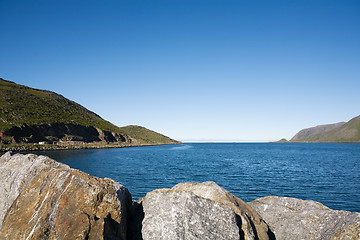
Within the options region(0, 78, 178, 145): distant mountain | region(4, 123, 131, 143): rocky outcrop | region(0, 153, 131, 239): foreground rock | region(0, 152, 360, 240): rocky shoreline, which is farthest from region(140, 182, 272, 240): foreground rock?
region(4, 123, 131, 143): rocky outcrop

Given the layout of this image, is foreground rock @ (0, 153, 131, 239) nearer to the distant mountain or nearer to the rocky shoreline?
the rocky shoreline

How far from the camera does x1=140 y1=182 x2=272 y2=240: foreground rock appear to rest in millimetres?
8688

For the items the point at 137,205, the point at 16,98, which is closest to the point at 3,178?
the point at 137,205

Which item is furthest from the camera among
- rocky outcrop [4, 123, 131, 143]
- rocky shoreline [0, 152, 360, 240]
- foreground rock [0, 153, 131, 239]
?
rocky outcrop [4, 123, 131, 143]

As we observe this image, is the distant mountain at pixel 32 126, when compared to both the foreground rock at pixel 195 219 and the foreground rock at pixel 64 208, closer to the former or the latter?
the foreground rock at pixel 64 208

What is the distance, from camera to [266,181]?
42.2m

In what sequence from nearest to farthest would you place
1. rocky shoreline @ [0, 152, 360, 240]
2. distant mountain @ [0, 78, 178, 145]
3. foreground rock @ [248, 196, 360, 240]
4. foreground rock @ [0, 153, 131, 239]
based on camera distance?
foreground rock @ [0, 153, 131, 239]
rocky shoreline @ [0, 152, 360, 240]
foreground rock @ [248, 196, 360, 240]
distant mountain @ [0, 78, 178, 145]

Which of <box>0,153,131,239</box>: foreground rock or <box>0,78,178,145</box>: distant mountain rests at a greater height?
<box>0,78,178,145</box>: distant mountain

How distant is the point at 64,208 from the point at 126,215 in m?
2.47

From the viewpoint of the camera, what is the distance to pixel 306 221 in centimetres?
1088

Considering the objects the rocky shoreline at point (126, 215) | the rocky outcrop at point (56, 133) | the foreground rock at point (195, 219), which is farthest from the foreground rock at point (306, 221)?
the rocky outcrop at point (56, 133)

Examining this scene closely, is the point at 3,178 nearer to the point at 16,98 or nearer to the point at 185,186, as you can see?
the point at 185,186

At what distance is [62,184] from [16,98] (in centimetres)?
18500

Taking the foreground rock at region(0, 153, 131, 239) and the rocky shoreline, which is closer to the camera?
the foreground rock at region(0, 153, 131, 239)
